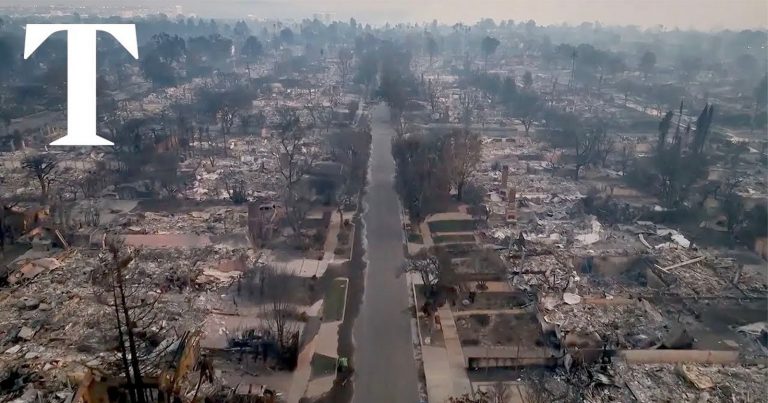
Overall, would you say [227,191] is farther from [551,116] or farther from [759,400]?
[551,116]

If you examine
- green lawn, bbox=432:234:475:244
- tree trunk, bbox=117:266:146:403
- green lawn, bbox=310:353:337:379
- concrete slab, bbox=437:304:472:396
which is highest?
tree trunk, bbox=117:266:146:403

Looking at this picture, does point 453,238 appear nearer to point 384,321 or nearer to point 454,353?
point 384,321

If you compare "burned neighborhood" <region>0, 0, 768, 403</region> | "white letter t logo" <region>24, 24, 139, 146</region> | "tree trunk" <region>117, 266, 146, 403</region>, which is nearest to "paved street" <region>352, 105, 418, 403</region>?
"burned neighborhood" <region>0, 0, 768, 403</region>

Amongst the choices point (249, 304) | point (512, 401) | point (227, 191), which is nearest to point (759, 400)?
point (512, 401)

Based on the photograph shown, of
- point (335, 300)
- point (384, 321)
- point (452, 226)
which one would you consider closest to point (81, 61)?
point (335, 300)

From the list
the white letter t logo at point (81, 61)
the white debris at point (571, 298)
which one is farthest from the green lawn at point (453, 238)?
the white letter t logo at point (81, 61)

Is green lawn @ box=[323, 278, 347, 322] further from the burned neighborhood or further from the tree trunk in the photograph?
the tree trunk
